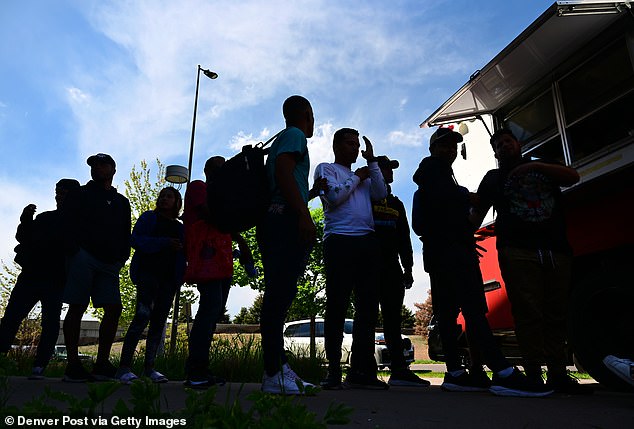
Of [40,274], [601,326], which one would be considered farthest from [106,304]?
[601,326]

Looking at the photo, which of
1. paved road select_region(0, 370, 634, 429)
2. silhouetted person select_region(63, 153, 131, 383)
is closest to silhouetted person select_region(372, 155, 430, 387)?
paved road select_region(0, 370, 634, 429)

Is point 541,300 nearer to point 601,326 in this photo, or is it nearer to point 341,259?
point 601,326

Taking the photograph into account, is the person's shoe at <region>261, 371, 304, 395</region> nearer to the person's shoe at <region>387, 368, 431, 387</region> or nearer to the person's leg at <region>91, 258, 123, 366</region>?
the person's shoe at <region>387, 368, 431, 387</region>

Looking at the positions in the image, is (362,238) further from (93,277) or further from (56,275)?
(56,275)

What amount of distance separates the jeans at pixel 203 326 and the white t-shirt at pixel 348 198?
96 centimetres

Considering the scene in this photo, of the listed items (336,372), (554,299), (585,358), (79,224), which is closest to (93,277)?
(79,224)

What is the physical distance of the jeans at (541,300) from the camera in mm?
3293

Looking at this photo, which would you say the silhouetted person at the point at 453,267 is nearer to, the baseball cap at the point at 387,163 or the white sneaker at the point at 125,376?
the baseball cap at the point at 387,163

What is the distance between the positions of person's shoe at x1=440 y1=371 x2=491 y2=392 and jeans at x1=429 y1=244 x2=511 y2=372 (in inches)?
3.7

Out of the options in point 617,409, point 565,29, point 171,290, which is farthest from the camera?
point 565,29

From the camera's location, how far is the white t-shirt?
3664mm

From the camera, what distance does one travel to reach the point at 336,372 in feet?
11.4

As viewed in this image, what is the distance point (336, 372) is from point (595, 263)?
2.24 m

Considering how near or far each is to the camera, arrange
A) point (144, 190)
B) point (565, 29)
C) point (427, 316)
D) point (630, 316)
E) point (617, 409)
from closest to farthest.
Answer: point (617, 409), point (630, 316), point (565, 29), point (144, 190), point (427, 316)
